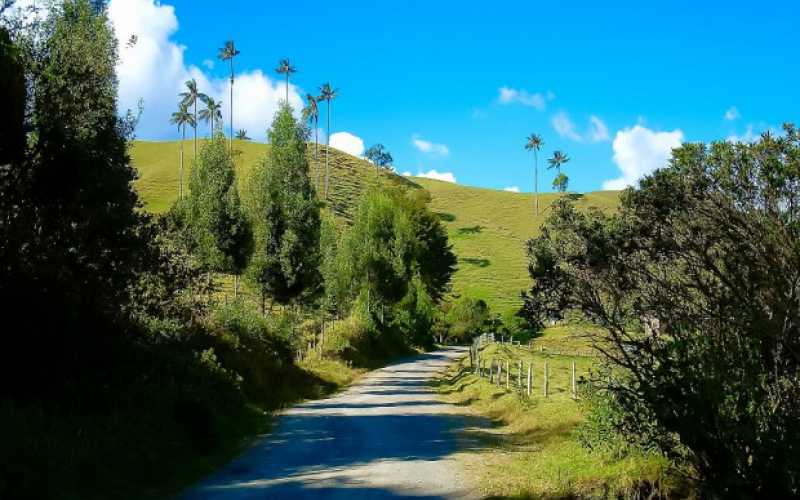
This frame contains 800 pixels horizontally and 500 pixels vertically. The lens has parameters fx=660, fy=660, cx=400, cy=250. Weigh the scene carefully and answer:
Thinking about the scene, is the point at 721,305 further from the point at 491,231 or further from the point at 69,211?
the point at 491,231

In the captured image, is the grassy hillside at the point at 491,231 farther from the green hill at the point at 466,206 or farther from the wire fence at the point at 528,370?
the wire fence at the point at 528,370

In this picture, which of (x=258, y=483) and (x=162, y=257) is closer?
(x=258, y=483)

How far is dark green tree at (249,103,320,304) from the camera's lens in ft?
116

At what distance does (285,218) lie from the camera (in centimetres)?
3628

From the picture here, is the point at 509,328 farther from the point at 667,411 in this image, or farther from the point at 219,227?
the point at 667,411

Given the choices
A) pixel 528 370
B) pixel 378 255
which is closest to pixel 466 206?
pixel 378 255

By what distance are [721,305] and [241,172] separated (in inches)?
4823

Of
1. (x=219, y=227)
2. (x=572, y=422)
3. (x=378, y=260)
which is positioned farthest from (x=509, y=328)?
(x=572, y=422)

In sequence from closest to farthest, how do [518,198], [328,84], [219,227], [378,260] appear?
[219,227], [378,260], [328,84], [518,198]

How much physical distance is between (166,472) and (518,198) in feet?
530

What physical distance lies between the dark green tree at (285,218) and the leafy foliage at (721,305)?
28.6 metres

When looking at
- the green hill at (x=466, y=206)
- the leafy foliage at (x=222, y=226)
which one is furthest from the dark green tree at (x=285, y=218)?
the green hill at (x=466, y=206)

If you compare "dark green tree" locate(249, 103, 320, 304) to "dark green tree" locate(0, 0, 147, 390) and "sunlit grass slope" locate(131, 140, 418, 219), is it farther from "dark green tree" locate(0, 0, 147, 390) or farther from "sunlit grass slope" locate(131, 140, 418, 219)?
"sunlit grass slope" locate(131, 140, 418, 219)

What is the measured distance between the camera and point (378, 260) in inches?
2229
